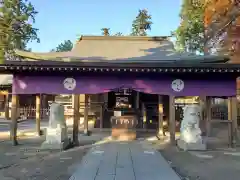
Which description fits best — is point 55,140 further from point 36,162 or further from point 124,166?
point 124,166

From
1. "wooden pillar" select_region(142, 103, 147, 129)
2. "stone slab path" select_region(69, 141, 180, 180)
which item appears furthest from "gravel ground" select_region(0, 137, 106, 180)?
"wooden pillar" select_region(142, 103, 147, 129)

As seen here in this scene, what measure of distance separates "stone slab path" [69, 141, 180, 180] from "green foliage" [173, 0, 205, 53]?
47.9ft

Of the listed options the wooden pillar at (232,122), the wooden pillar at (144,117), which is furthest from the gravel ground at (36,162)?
the wooden pillar at (232,122)

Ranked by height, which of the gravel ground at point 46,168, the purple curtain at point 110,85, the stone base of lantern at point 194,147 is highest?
the purple curtain at point 110,85

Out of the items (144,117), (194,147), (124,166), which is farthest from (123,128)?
(124,166)

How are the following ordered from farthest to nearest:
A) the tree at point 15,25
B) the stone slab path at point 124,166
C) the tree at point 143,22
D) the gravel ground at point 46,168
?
the tree at point 143,22 → the tree at point 15,25 → the gravel ground at point 46,168 → the stone slab path at point 124,166

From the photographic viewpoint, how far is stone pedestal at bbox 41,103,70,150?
337 inches

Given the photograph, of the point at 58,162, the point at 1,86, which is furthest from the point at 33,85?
the point at 1,86

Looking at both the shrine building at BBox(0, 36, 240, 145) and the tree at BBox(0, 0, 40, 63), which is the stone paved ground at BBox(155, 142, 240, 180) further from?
the tree at BBox(0, 0, 40, 63)

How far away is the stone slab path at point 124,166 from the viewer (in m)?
5.07

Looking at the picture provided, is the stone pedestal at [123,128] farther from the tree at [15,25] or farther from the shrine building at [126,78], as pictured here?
the tree at [15,25]

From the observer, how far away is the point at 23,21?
65.2 feet

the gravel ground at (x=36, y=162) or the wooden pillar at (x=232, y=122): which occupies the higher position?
the wooden pillar at (x=232, y=122)

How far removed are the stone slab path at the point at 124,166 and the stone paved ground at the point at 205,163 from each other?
1.62ft
